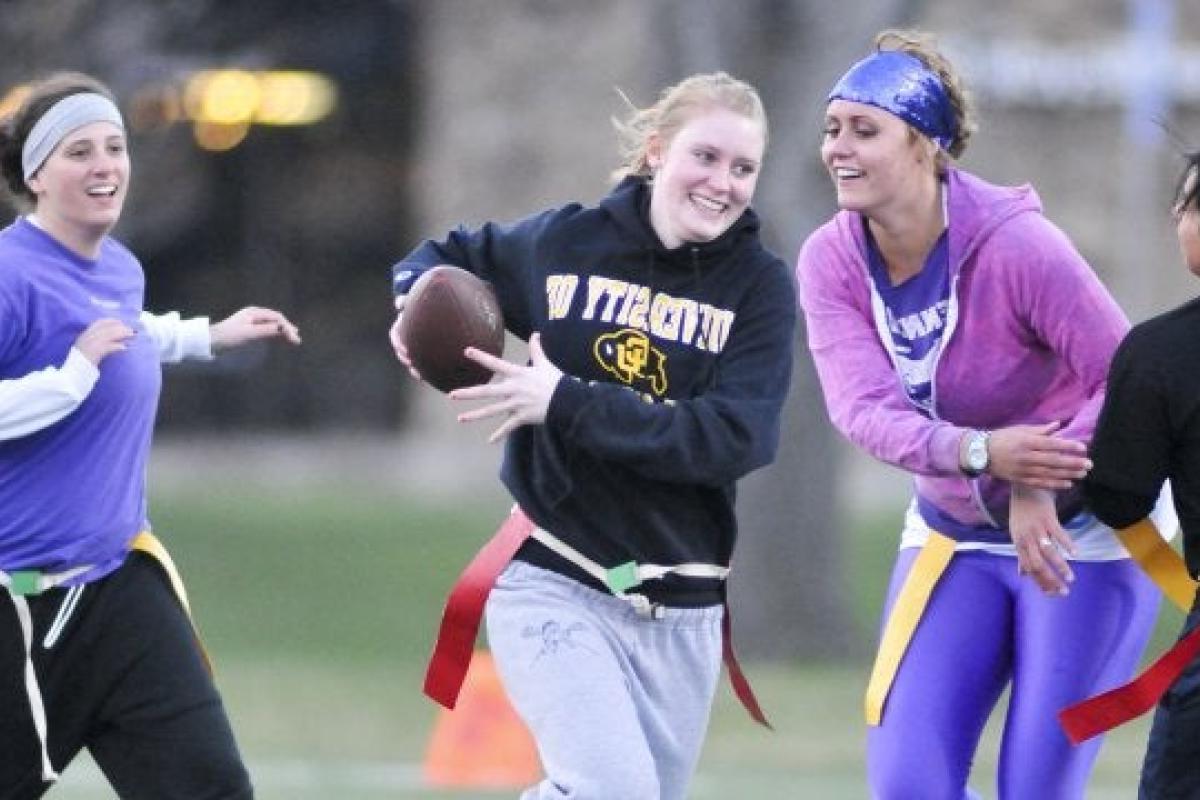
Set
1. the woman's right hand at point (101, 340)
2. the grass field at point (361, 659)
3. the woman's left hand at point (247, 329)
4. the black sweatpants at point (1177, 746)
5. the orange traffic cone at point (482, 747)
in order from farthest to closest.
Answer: the grass field at point (361, 659) < the orange traffic cone at point (482, 747) < the woman's left hand at point (247, 329) < the woman's right hand at point (101, 340) < the black sweatpants at point (1177, 746)

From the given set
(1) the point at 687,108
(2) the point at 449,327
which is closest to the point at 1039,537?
(1) the point at 687,108

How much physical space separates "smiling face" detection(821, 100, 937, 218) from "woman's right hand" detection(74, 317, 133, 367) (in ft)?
5.28

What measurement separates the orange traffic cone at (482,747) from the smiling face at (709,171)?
4.10 metres

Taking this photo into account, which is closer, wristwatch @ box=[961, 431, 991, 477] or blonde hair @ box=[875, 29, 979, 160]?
wristwatch @ box=[961, 431, 991, 477]

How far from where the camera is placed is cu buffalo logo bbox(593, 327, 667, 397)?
6.62m

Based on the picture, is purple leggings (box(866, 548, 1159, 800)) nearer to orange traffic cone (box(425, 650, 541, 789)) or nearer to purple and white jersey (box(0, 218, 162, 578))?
purple and white jersey (box(0, 218, 162, 578))

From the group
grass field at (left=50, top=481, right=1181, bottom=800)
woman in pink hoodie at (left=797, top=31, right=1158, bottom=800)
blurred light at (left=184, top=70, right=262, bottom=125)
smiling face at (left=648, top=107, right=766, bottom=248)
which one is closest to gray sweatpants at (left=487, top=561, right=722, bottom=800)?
woman in pink hoodie at (left=797, top=31, right=1158, bottom=800)

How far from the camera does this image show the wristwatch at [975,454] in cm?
638

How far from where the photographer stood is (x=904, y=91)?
6.62 m

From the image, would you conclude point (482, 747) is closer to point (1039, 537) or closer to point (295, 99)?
point (1039, 537)

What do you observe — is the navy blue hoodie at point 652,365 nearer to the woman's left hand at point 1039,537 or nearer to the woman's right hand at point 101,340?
the woman's left hand at point 1039,537

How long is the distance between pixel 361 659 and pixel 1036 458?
849cm

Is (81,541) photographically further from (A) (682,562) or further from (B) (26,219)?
(A) (682,562)

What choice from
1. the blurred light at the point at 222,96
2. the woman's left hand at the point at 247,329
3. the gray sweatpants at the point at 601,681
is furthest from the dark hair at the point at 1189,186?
the blurred light at the point at 222,96
